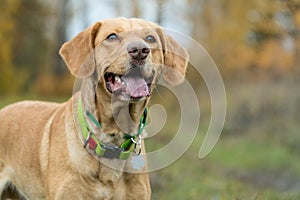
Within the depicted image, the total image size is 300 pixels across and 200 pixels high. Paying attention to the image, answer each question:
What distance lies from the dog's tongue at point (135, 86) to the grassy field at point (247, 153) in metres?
2.01

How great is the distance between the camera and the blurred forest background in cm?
1065

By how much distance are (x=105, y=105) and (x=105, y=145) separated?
32 cm

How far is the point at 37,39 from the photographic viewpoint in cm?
2914

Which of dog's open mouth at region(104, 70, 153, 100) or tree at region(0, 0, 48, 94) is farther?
tree at region(0, 0, 48, 94)

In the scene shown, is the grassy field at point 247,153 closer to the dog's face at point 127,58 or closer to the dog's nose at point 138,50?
the dog's face at point 127,58

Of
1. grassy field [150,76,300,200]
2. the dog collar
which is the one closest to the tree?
grassy field [150,76,300,200]

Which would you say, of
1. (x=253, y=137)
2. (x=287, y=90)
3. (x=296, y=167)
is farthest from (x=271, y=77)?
(x=296, y=167)

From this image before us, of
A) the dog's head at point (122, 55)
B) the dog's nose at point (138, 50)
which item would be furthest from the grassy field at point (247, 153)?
the dog's nose at point (138, 50)

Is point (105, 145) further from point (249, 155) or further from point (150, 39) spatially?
point (249, 155)

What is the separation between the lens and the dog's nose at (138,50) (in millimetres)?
4156

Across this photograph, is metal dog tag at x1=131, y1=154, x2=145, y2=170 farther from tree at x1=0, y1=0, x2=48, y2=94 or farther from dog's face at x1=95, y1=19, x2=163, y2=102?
tree at x1=0, y1=0, x2=48, y2=94

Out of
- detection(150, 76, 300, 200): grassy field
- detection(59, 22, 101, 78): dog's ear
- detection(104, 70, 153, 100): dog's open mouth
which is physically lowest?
detection(150, 76, 300, 200): grassy field

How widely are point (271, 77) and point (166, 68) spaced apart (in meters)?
16.7

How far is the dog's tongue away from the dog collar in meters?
0.42
